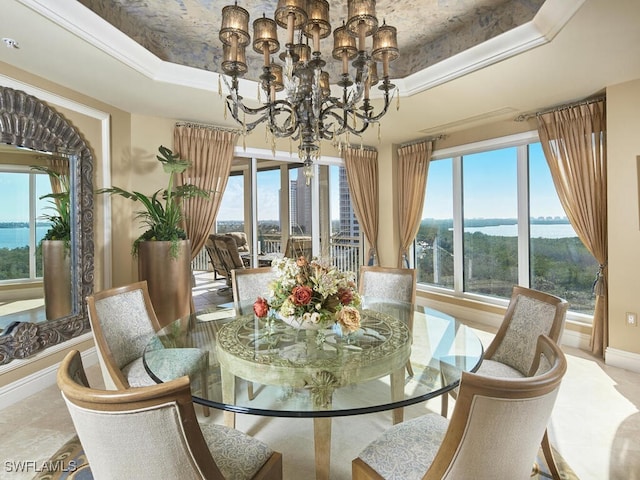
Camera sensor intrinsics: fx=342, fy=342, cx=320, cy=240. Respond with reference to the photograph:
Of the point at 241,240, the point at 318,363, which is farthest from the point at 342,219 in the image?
the point at 318,363

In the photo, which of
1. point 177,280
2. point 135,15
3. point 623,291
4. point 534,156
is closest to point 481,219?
point 534,156

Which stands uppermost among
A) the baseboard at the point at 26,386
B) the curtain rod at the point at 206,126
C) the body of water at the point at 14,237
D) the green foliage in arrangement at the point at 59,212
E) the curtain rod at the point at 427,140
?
the curtain rod at the point at 427,140

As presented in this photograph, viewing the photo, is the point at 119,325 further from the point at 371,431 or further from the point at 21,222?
the point at 371,431

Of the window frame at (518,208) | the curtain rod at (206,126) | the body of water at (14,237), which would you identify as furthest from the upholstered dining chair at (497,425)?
the curtain rod at (206,126)

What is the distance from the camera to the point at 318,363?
1507 mm

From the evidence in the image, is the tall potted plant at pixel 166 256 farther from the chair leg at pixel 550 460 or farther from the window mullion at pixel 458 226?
the window mullion at pixel 458 226

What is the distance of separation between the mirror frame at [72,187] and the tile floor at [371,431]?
44 centimetres

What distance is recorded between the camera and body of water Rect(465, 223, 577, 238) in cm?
375

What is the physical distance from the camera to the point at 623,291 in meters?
3.10

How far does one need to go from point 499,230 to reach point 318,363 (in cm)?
372

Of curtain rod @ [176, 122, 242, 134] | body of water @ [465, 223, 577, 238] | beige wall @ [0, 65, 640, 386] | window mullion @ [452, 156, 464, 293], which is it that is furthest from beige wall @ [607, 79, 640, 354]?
curtain rod @ [176, 122, 242, 134]

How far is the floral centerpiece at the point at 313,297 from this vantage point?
1.70 m

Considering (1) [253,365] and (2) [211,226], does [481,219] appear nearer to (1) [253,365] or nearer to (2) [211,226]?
(2) [211,226]

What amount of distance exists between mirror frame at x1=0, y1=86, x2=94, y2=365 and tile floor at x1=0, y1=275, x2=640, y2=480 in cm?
44
